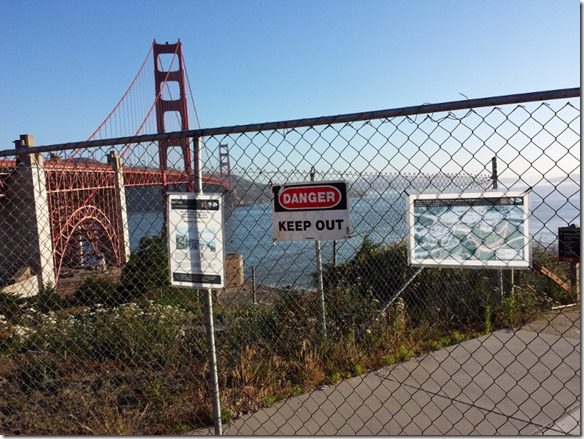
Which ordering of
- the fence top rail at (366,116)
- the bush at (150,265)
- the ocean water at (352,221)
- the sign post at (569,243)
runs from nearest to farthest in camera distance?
the fence top rail at (366,116) < the ocean water at (352,221) < the sign post at (569,243) < the bush at (150,265)

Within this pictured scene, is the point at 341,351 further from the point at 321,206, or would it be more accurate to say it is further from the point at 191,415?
the point at 321,206

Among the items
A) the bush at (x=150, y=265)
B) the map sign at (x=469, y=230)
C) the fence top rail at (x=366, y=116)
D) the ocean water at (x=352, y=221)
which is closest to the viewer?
the fence top rail at (x=366, y=116)

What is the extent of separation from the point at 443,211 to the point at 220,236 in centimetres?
100

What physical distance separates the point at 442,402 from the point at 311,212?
6.12 feet

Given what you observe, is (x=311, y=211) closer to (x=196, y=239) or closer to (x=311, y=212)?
(x=311, y=212)

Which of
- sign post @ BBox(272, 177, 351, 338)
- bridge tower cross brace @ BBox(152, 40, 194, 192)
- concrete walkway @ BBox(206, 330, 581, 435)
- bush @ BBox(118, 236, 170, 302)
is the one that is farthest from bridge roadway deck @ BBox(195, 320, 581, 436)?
bridge tower cross brace @ BBox(152, 40, 194, 192)

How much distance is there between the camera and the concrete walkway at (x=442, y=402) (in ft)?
9.84

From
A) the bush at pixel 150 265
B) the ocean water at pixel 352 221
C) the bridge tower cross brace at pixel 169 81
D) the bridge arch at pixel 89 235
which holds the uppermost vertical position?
the bridge tower cross brace at pixel 169 81

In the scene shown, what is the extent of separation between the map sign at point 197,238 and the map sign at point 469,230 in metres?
0.87

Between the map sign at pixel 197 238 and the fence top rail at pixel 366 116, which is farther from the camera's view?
the map sign at pixel 197 238

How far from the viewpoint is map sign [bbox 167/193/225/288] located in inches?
92.6

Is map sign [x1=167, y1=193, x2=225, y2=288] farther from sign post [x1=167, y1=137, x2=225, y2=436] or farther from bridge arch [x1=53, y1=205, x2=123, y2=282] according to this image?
bridge arch [x1=53, y1=205, x2=123, y2=282]

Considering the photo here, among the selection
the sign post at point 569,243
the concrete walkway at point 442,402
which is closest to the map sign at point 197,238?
the concrete walkway at point 442,402

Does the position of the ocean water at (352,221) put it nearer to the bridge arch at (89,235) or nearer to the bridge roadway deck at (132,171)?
the bridge roadway deck at (132,171)
